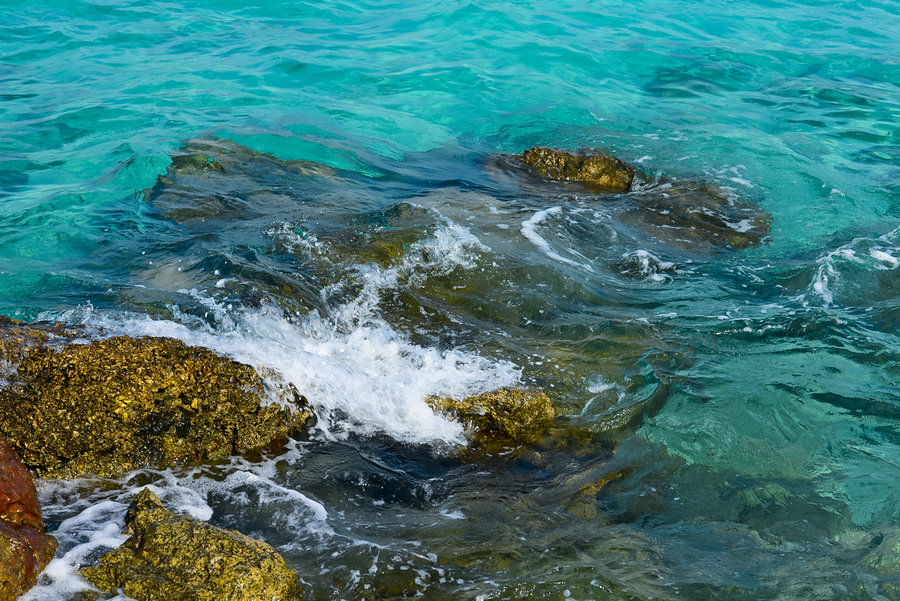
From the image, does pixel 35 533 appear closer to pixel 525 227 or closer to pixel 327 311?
pixel 327 311

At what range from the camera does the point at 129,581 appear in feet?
10.5

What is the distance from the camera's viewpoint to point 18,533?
324 cm

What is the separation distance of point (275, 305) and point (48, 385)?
1651 mm

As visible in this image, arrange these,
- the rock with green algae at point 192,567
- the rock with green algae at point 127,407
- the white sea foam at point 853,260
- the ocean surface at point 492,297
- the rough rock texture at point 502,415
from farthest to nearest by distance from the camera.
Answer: the white sea foam at point 853,260, the rough rock texture at point 502,415, the rock with green algae at point 127,407, the ocean surface at point 492,297, the rock with green algae at point 192,567

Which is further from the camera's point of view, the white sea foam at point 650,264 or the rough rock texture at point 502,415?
the white sea foam at point 650,264

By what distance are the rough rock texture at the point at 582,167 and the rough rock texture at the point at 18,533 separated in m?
6.64

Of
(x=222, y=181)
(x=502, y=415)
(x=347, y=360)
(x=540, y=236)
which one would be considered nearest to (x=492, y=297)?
(x=540, y=236)

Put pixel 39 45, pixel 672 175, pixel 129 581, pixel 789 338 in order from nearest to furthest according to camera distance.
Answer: pixel 129 581 → pixel 789 338 → pixel 672 175 → pixel 39 45

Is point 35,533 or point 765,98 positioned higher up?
point 765,98

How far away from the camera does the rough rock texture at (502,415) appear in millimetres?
4609

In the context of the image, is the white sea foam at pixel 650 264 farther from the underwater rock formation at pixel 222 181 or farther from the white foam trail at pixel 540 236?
the underwater rock formation at pixel 222 181

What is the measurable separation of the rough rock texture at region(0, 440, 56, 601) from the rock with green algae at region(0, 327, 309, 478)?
0.28 m

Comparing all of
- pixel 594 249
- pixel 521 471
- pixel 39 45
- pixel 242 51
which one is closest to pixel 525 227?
pixel 594 249

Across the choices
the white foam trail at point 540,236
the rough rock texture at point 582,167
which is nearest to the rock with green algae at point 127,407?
the white foam trail at point 540,236
